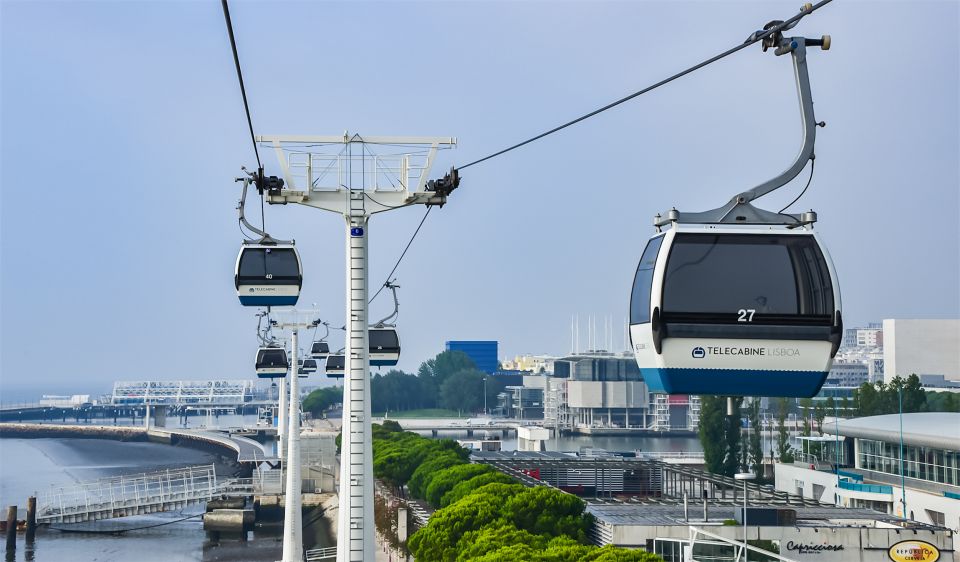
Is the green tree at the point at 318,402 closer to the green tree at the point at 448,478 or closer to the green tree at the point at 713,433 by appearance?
the green tree at the point at 713,433

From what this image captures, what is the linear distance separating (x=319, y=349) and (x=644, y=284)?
39905 mm

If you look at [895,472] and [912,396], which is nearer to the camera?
[895,472]

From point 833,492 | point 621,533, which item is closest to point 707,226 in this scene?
point 621,533

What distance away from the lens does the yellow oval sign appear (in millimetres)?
34875

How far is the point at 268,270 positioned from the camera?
19.5 m

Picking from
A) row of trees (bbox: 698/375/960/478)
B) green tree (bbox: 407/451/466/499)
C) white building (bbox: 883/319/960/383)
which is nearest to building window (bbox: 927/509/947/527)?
row of trees (bbox: 698/375/960/478)

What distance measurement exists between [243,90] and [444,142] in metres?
3.24

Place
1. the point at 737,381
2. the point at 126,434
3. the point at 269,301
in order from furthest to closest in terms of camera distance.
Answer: the point at 126,434 → the point at 269,301 → the point at 737,381

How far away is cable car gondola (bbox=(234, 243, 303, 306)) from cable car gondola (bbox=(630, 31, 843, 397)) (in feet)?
34.4

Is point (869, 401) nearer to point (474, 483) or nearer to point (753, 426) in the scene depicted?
point (753, 426)

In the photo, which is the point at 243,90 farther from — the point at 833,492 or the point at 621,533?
the point at 833,492

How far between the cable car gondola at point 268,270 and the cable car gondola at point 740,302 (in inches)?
412

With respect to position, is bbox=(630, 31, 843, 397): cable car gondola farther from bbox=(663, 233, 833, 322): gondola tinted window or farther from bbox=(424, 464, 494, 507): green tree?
bbox=(424, 464, 494, 507): green tree

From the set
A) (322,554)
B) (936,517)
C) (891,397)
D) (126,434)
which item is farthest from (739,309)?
(126,434)
